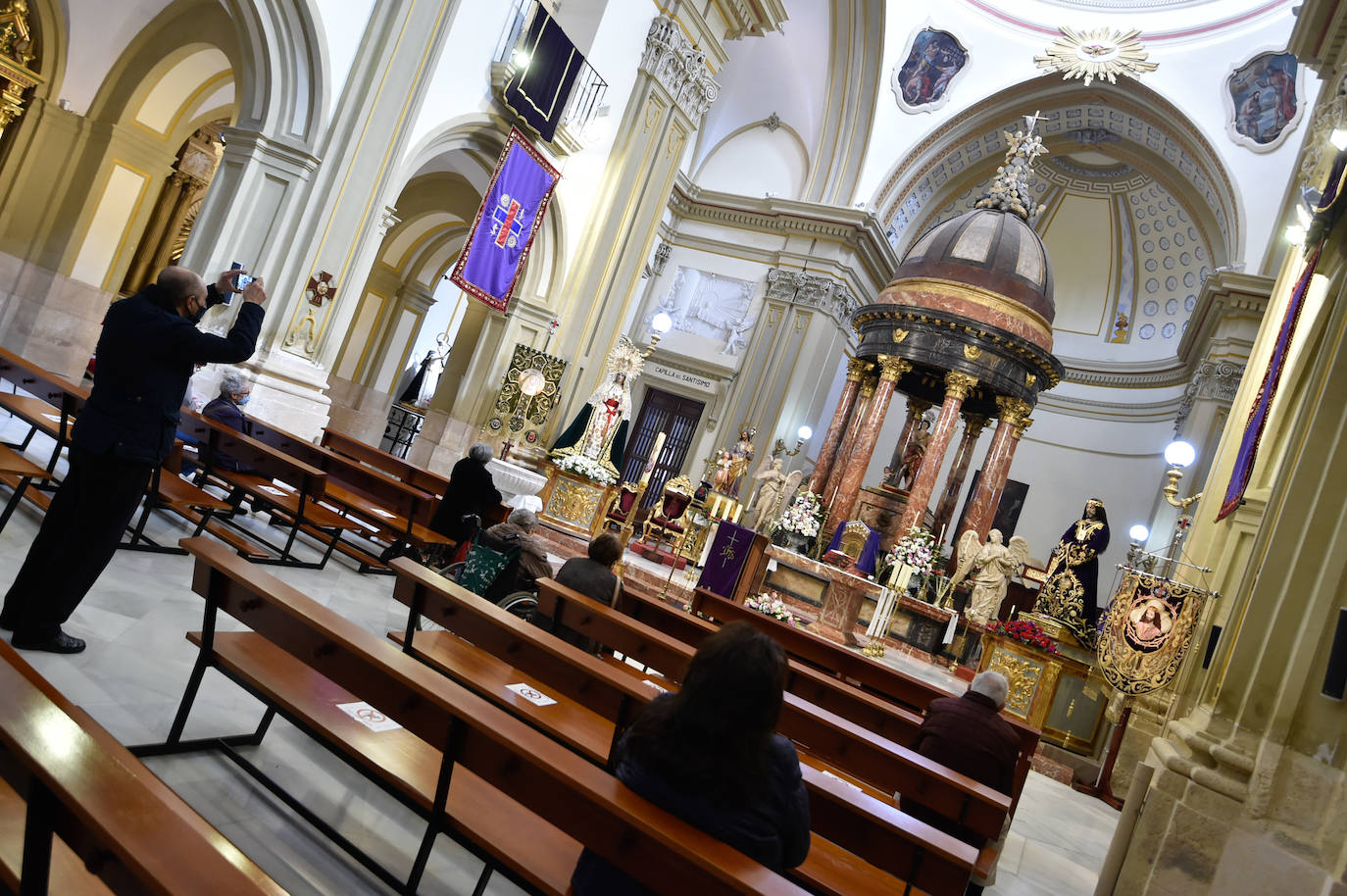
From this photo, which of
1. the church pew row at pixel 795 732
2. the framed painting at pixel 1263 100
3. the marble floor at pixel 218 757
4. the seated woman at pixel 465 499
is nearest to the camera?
the marble floor at pixel 218 757

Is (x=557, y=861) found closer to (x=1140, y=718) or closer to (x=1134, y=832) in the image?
(x=1134, y=832)

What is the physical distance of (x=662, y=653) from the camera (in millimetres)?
4438

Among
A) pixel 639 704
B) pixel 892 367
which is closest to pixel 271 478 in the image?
pixel 639 704

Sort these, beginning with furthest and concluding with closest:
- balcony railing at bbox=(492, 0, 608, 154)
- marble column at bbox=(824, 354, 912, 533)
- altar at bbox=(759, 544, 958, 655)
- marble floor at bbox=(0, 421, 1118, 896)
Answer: marble column at bbox=(824, 354, 912, 533) → altar at bbox=(759, 544, 958, 655) → balcony railing at bbox=(492, 0, 608, 154) → marble floor at bbox=(0, 421, 1118, 896)

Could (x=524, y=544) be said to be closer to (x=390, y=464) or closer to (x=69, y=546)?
(x=69, y=546)

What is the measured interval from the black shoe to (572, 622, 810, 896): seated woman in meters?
2.55

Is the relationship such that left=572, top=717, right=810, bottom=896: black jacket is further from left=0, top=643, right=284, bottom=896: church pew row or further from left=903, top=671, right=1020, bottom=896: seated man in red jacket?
left=903, top=671, right=1020, bottom=896: seated man in red jacket

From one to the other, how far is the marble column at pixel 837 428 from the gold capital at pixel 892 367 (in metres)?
1.04

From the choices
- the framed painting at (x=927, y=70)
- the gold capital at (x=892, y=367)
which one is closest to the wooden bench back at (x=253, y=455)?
the gold capital at (x=892, y=367)

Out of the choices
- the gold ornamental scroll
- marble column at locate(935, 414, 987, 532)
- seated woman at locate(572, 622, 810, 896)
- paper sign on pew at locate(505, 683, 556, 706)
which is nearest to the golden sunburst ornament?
marble column at locate(935, 414, 987, 532)

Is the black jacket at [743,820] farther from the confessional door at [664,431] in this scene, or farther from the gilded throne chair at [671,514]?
the confessional door at [664,431]

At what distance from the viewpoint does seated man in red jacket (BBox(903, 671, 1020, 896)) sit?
413 centimetres

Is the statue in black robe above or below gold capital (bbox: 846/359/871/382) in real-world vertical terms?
below

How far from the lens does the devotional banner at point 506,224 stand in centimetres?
1155
